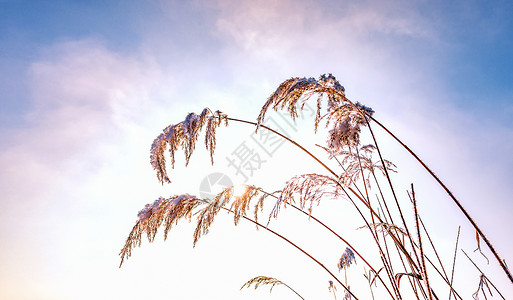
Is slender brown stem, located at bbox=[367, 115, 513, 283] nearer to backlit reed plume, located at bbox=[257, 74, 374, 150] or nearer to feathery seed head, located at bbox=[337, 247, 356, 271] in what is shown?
backlit reed plume, located at bbox=[257, 74, 374, 150]

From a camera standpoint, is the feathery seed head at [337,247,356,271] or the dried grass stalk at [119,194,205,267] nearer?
the dried grass stalk at [119,194,205,267]

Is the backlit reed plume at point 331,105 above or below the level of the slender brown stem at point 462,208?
above

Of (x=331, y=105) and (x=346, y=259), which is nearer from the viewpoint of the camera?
(x=331, y=105)

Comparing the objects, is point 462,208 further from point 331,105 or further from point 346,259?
point 346,259

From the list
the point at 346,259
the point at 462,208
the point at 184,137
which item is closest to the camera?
the point at 462,208

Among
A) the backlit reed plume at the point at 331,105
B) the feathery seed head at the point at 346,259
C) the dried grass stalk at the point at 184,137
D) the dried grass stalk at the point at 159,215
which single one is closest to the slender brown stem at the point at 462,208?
the backlit reed plume at the point at 331,105

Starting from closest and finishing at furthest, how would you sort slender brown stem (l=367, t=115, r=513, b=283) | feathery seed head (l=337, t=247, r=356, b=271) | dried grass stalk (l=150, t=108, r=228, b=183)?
slender brown stem (l=367, t=115, r=513, b=283) → dried grass stalk (l=150, t=108, r=228, b=183) → feathery seed head (l=337, t=247, r=356, b=271)

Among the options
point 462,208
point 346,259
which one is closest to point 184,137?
point 462,208

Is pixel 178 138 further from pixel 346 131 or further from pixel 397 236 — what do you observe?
pixel 397 236

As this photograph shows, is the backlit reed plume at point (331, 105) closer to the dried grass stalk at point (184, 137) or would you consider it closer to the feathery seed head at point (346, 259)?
the dried grass stalk at point (184, 137)

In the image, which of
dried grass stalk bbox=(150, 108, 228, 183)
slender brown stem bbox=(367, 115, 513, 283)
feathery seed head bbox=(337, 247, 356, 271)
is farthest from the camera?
feathery seed head bbox=(337, 247, 356, 271)

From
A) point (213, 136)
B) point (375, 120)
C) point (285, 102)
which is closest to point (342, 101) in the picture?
point (375, 120)

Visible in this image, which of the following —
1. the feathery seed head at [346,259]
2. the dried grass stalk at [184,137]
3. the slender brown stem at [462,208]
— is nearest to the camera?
the slender brown stem at [462,208]

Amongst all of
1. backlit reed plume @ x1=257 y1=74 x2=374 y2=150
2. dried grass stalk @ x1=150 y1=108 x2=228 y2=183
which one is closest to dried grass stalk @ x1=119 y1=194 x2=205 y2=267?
dried grass stalk @ x1=150 y1=108 x2=228 y2=183
